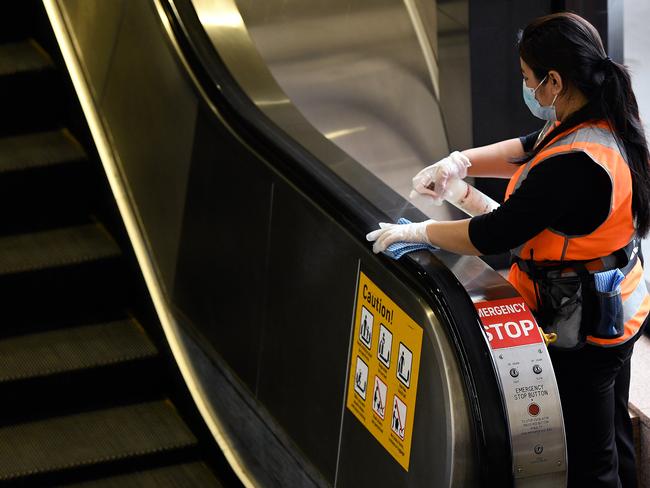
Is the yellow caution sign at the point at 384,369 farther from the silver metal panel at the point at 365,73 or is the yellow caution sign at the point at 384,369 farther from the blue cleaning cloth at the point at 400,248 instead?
the silver metal panel at the point at 365,73

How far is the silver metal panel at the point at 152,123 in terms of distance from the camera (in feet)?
11.7

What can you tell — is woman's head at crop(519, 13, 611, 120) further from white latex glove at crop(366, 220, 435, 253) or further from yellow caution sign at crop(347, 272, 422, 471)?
yellow caution sign at crop(347, 272, 422, 471)

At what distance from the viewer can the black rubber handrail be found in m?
2.24

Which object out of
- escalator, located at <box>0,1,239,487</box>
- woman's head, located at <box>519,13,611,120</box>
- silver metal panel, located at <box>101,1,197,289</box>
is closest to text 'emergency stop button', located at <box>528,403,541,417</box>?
woman's head, located at <box>519,13,611,120</box>

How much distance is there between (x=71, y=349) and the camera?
367 cm

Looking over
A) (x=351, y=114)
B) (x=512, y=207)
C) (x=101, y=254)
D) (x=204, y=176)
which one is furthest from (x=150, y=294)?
(x=351, y=114)

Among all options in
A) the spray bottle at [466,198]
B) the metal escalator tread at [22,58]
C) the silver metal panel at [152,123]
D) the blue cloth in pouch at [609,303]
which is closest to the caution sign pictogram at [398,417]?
the blue cloth in pouch at [609,303]

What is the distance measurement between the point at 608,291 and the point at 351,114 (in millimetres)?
3169

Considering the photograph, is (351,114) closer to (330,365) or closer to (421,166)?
(421,166)

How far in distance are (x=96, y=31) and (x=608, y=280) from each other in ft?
7.45

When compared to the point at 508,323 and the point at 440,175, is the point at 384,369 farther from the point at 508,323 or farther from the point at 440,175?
the point at 440,175

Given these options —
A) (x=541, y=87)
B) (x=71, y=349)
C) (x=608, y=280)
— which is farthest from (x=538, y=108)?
(x=71, y=349)

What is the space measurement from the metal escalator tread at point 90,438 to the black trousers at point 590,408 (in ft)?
4.64

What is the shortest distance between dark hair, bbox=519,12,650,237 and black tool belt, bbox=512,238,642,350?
17 cm
